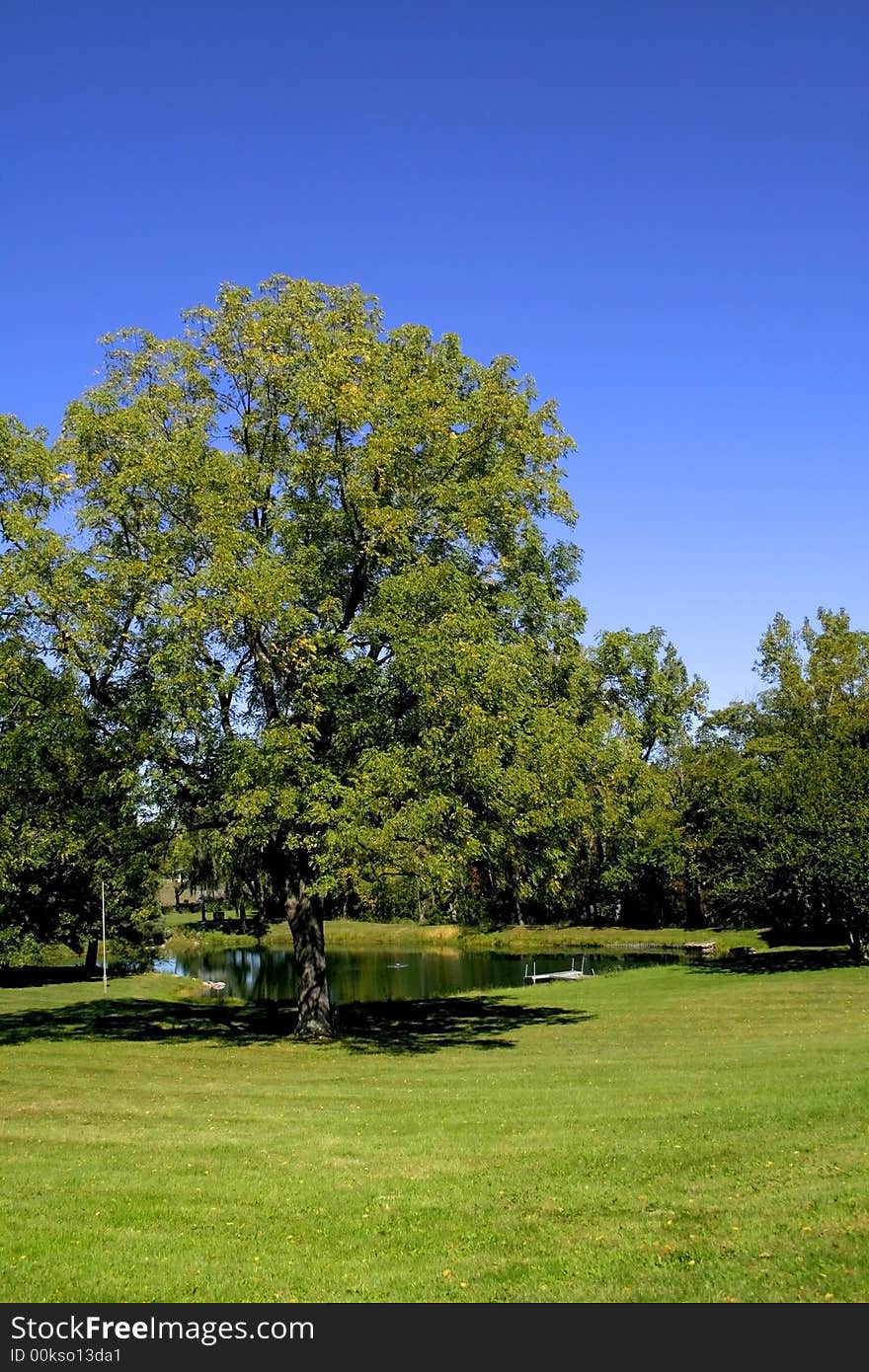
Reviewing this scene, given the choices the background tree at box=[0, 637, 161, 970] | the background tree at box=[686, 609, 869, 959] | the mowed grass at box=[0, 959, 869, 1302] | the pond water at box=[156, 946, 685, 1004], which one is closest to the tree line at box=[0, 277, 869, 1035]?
the background tree at box=[0, 637, 161, 970]

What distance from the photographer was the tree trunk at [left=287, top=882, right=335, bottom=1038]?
2847cm

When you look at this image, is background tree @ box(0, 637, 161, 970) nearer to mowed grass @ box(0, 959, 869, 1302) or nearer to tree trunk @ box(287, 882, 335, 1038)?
tree trunk @ box(287, 882, 335, 1038)

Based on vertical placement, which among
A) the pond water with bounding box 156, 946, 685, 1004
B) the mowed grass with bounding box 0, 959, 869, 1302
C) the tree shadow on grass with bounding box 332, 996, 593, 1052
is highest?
the mowed grass with bounding box 0, 959, 869, 1302

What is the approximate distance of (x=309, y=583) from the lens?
84.9ft

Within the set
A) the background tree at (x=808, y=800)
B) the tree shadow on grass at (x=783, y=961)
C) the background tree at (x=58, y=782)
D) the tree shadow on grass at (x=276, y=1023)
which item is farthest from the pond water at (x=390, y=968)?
the background tree at (x=58, y=782)

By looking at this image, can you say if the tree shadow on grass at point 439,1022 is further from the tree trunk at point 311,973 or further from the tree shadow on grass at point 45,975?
the tree shadow on grass at point 45,975

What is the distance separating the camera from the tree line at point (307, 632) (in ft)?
78.4

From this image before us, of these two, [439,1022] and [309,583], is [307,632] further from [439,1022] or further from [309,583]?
[439,1022]

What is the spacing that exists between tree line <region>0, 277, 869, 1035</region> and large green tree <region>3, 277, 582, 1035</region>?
2.9 inches

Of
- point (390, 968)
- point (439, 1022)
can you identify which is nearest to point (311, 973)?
point (439, 1022)
